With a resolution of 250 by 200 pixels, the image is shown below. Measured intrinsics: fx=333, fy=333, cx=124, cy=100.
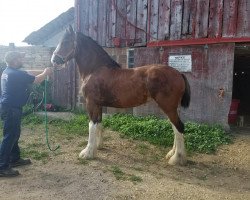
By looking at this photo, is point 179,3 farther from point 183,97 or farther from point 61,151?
point 61,151

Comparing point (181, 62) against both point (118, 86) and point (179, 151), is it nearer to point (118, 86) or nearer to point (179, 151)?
point (118, 86)

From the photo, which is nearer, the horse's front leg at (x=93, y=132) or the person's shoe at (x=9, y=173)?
the person's shoe at (x=9, y=173)

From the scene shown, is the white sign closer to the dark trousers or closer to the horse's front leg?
the horse's front leg

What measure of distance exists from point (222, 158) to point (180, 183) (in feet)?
6.43

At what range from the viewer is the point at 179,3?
9.56 metres

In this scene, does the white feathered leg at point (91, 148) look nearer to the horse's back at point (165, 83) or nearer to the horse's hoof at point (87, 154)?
the horse's hoof at point (87, 154)

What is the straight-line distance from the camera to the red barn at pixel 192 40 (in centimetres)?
884

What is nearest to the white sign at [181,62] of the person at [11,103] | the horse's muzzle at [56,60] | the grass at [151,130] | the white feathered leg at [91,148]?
the grass at [151,130]

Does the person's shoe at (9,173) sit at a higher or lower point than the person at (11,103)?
lower

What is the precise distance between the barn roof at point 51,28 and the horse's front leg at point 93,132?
12.6 metres

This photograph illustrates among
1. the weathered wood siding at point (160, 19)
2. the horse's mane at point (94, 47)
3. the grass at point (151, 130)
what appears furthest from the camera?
the weathered wood siding at point (160, 19)

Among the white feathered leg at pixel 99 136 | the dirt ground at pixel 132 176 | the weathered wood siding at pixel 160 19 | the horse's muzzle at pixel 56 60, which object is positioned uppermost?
the weathered wood siding at pixel 160 19

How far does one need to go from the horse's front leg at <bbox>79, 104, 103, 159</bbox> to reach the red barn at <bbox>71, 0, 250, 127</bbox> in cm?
342

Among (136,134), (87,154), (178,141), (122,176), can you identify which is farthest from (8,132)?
(136,134)
